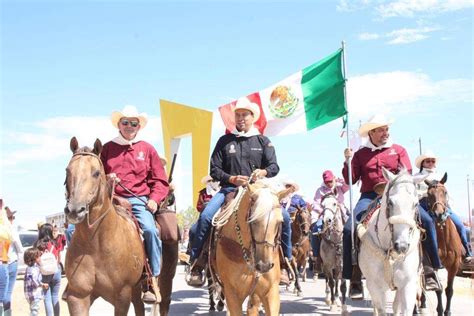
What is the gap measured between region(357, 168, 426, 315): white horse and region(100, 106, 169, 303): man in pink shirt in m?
2.82

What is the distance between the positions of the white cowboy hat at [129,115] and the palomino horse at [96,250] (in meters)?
1.39

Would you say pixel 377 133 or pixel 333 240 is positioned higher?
pixel 377 133

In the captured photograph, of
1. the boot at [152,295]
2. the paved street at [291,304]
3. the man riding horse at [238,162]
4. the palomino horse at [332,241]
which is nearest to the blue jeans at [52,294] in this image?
the paved street at [291,304]

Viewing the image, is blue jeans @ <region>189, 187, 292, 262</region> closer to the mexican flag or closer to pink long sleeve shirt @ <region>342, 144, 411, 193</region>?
pink long sleeve shirt @ <region>342, 144, 411, 193</region>

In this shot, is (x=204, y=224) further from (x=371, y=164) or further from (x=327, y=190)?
(x=327, y=190)

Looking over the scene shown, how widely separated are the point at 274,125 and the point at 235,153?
19.8 feet

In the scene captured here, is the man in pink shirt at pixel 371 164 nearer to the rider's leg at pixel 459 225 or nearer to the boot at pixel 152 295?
the rider's leg at pixel 459 225

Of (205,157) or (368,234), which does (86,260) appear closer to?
(368,234)

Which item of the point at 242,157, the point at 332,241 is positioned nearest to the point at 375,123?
the point at 242,157

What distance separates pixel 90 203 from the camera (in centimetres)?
631

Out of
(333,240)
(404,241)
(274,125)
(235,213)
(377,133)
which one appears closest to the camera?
(404,241)

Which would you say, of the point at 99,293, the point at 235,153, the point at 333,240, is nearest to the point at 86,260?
the point at 99,293

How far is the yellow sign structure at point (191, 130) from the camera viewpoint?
21328 millimetres

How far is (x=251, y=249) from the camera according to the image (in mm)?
6832
